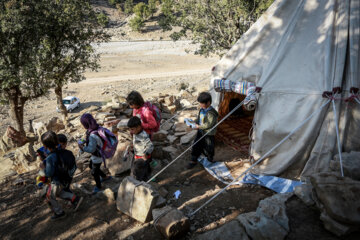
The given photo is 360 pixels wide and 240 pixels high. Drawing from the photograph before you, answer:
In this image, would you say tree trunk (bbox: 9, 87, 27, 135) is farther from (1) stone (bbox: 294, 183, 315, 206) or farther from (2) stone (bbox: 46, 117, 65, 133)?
(1) stone (bbox: 294, 183, 315, 206)

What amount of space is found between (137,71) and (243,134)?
874 inches

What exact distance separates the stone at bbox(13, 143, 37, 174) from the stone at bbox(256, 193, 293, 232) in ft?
20.3

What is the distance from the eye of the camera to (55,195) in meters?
3.67

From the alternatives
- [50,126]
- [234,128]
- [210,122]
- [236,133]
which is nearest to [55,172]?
[210,122]

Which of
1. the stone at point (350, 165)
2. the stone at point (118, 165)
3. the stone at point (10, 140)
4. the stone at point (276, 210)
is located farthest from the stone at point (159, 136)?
the stone at point (10, 140)

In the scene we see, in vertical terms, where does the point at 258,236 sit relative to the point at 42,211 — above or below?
above

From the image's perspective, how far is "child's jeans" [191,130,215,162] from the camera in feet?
16.3

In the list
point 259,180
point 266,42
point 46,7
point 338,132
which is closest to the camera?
point 338,132

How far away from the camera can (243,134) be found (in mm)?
6758

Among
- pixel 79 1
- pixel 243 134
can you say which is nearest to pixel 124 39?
pixel 79 1

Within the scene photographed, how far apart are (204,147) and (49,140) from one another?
302 cm

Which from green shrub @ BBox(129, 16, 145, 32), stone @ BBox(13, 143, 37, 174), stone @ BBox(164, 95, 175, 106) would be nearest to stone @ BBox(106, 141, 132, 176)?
stone @ BBox(13, 143, 37, 174)

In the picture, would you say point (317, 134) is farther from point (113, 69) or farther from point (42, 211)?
point (113, 69)

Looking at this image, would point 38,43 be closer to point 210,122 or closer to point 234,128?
point 210,122
